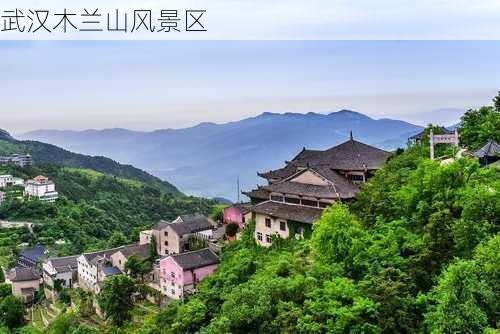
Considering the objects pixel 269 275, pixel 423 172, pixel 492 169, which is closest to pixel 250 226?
pixel 269 275

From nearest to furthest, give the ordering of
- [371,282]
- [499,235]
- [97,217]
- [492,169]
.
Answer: [499,235]
[371,282]
[492,169]
[97,217]

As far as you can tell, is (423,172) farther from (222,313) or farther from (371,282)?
(222,313)

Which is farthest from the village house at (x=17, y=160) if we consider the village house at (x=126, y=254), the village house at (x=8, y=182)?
the village house at (x=126, y=254)

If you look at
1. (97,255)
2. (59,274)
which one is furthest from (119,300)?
(59,274)

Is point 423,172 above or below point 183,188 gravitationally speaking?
above

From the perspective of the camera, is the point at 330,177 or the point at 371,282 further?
the point at 330,177

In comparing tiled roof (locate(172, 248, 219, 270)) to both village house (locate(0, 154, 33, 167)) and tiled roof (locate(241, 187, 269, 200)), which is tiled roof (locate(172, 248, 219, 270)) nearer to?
tiled roof (locate(241, 187, 269, 200))
